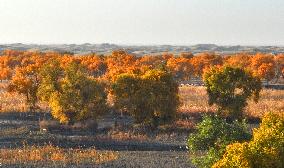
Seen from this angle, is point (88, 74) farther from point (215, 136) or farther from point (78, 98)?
point (215, 136)

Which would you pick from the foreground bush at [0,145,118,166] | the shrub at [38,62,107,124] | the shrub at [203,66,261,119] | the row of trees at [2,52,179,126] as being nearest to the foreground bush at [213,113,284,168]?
the foreground bush at [0,145,118,166]

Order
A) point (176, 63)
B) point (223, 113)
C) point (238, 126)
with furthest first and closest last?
1. point (176, 63)
2. point (223, 113)
3. point (238, 126)

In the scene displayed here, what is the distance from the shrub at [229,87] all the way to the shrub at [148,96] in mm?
6170

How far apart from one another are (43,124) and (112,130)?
356 inches

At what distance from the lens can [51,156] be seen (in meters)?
45.7

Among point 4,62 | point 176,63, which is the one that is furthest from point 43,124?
point 4,62

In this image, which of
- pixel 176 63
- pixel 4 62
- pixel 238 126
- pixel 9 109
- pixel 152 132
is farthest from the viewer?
pixel 4 62

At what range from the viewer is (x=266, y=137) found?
2297 cm

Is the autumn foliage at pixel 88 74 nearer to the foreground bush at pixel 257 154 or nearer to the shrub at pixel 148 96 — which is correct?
the shrub at pixel 148 96

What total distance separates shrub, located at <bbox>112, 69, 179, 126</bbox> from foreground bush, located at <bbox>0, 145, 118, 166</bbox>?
1259 centimetres

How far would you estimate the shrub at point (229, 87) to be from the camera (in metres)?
63.7

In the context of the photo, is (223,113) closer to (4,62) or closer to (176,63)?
(176,63)

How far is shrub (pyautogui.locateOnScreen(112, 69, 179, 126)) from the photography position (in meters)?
60.2

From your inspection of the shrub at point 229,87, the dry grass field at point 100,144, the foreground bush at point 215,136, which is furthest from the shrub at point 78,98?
the foreground bush at point 215,136
